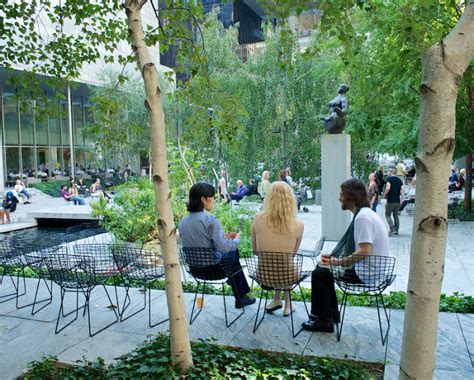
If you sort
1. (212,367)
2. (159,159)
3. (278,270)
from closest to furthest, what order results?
(159,159)
(212,367)
(278,270)

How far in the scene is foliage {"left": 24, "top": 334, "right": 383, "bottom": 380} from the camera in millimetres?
3607

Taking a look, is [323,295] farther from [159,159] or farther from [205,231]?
[159,159]

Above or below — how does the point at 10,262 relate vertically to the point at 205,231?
below

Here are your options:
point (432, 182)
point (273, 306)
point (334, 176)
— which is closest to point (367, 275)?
point (273, 306)

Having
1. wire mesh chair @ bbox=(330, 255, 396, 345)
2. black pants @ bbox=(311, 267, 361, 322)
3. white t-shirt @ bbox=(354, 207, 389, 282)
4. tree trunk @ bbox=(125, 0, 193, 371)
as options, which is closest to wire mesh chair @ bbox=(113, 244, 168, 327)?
black pants @ bbox=(311, 267, 361, 322)

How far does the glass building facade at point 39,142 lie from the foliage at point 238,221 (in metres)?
21.1

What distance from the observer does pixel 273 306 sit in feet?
18.0

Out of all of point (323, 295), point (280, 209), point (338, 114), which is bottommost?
point (323, 295)

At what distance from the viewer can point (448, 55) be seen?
7.02ft

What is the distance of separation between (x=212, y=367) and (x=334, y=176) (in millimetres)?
7486

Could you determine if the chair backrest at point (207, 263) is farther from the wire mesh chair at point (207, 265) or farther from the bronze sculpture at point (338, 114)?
the bronze sculpture at point (338, 114)

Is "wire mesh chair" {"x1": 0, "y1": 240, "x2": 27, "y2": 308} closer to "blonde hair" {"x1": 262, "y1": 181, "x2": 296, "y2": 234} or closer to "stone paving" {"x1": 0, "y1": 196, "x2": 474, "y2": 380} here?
"stone paving" {"x1": 0, "y1": 196, "x2": 474, "y2": 380}

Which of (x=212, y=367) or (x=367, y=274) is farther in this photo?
(x=367, y=274)

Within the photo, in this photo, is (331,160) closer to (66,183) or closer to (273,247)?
(273,247)
